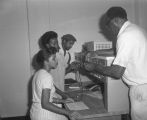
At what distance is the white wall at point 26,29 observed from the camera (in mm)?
3586

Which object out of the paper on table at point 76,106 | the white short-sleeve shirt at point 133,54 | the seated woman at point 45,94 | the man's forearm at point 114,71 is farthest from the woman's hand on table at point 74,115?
the white short-sleeve shirt at point 133,54

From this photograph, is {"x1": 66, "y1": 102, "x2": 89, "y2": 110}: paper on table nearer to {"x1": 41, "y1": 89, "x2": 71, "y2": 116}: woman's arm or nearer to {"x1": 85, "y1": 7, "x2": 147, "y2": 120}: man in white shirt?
{"x1": 41, "y1": 89, "x2": 71, "y2": 116}: woman's arm

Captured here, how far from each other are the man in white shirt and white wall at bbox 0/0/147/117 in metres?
1.90

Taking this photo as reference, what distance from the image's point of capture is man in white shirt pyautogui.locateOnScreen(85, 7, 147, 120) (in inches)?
66.9

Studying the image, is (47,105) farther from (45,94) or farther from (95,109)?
(95,109)

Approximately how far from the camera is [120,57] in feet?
5.57

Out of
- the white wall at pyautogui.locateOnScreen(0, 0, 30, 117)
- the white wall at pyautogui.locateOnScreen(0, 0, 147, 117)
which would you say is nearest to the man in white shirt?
the white wall at pyautogui.locateOnScreen(0, 0, 147, 117)

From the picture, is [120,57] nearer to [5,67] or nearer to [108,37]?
[108,37]

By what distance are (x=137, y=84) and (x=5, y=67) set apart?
260 cm

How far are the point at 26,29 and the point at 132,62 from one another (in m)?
2.40

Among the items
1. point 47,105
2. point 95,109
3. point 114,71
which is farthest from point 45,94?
point 114,71

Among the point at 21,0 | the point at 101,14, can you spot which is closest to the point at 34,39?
the point at 21,0

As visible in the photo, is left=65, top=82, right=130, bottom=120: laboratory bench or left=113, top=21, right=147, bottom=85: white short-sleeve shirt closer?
left=113, top=21, right=147, bottom=85: white short-sleeve shirt

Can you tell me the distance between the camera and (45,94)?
1899mm
